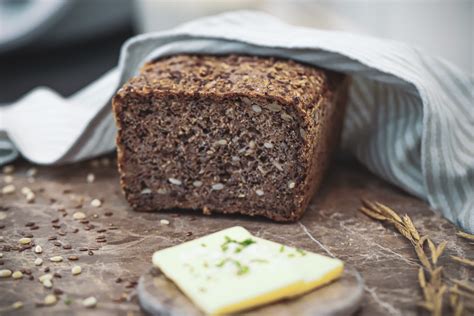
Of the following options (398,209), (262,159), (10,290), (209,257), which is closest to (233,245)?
(209,257)

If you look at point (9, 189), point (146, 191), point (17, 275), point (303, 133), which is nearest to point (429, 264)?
point (303, 133)

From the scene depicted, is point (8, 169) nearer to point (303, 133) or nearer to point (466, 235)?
point (303, 133)

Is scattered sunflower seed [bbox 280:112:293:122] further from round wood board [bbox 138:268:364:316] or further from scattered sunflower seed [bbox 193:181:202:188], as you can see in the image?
round wood board [bbox 138:268:364:316]

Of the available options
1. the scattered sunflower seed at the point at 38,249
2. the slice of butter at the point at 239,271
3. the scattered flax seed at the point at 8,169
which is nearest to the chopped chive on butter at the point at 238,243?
the slice of butter at the point at 239,271

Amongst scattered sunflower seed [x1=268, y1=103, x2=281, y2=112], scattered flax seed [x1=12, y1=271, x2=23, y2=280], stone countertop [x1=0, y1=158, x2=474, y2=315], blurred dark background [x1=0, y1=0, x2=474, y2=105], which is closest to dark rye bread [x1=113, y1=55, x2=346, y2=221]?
scattered sunflower seed [x1=268, y1=103, x2=281, y2=112]

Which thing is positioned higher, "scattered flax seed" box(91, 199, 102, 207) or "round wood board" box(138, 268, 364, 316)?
"round wood board" box(138, 268, 364, 316)

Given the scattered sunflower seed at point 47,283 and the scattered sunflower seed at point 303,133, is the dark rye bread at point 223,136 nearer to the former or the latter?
the scattered sunflower seed at point 303,133

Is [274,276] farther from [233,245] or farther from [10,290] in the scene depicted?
[10,290]
